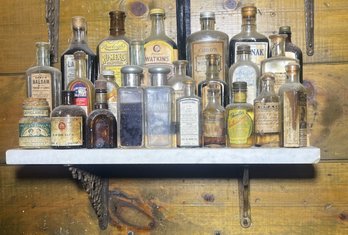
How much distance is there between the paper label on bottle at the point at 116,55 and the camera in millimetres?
1176

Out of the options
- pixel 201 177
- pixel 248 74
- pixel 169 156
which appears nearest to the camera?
Result: pixel 169 156

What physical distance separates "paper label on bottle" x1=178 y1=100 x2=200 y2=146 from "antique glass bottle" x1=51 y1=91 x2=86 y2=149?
0.22m

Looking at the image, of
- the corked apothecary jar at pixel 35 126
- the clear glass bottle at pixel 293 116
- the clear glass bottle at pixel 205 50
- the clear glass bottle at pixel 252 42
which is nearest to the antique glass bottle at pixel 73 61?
the corked apothecary jar at pixel 35 126

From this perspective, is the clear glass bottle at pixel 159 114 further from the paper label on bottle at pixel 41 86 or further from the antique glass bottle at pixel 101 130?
the paper label on bottle at pixel 41 86

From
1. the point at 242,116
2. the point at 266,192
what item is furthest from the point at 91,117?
the point at 266,192

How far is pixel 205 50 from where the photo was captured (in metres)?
1.16

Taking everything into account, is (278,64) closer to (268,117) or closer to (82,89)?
(268,117)

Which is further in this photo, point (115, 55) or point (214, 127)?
point (115, 55)

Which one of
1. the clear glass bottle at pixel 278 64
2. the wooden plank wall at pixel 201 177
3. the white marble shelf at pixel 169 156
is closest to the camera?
the white marble shelf at pixel 169 156

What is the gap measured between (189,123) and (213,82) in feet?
0.40

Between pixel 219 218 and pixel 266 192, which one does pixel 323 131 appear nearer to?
pixel 266 192

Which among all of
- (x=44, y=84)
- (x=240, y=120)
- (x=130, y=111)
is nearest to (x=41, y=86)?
(x=44, y=84)

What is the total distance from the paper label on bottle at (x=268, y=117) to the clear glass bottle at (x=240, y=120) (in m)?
0.02

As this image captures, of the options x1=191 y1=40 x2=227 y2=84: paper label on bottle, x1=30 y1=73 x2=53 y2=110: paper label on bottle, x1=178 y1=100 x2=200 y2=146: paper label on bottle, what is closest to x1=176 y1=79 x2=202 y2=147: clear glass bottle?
x1=178 y1=100 x2=200 y2=146: paper label on bottle
